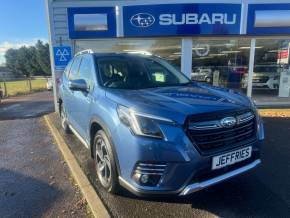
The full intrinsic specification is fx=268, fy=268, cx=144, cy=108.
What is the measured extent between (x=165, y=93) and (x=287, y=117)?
18.9ft

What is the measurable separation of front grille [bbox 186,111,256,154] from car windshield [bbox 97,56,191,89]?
1293 millimetres

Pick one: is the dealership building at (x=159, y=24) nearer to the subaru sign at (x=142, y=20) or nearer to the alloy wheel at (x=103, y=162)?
the subaru sign at (x=142, y=20)

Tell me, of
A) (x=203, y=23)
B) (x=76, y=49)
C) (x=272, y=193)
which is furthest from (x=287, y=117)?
(x=76, y=49)

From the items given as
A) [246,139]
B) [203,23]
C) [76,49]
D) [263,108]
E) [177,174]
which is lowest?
[263,108]

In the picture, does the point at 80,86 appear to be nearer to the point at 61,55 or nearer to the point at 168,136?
the point at 168,136

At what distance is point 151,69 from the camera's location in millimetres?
4371

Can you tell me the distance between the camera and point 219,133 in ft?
9.28

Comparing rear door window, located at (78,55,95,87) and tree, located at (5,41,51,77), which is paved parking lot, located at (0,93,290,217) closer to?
rear door window, located at (78,55,95,87)

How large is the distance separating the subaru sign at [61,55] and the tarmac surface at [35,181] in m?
3.19

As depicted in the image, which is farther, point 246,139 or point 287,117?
point 287,117

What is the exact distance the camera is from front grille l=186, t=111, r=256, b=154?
2689 millimetres

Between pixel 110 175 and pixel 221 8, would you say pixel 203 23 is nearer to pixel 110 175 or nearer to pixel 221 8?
pixel 221 8

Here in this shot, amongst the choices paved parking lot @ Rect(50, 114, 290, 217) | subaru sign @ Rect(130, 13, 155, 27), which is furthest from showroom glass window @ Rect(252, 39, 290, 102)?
paved parking lot @ Rect(50, 114, 290, 217)

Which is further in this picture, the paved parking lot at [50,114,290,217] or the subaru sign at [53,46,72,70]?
the subaru sign at [53,46,72,70]
